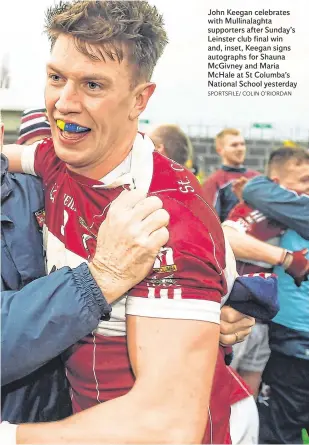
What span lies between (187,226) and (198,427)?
12.1 inches

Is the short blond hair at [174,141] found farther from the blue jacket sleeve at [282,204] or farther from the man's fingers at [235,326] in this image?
the man's fingers at [235,326]

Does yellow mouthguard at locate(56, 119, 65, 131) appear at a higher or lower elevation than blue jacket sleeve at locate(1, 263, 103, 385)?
higher

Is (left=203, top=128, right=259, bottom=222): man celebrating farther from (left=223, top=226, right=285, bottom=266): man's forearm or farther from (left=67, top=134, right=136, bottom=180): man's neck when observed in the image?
(left=67, top=134, right=136, bottom=180): man's neck

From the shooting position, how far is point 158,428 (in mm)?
943

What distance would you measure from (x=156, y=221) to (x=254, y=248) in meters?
0.67

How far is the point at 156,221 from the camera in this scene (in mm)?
952

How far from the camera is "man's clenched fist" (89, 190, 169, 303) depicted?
954 millimetres

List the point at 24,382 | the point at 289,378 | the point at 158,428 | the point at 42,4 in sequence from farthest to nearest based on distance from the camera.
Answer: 1. the point at 289,378
2. the point at 42,4
3. the point at 24,382
4. the point at 158,428

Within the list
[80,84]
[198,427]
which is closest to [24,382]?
[198,427]

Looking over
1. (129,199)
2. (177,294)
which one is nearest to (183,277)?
(177,294)

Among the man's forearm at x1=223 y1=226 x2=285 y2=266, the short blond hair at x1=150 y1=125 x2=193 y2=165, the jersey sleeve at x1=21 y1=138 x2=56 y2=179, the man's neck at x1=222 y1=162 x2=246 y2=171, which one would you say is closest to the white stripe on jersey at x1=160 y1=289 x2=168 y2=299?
the jersey sleeve at x1=21 y1=138 x2=56 y2=179

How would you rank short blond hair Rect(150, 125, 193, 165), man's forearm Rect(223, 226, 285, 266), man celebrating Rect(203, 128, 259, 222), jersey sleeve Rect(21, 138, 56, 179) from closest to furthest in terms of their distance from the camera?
jersey sleeve Rect(21, 138, 56, 179) < short blond hair Rect(150, 125, 193, 165) < man's forearm Rect(223, 226, 285, 266) < man celebrating Rect(203, 128, 259, 222)

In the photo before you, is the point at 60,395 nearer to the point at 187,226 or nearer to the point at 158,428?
the point at 158,428

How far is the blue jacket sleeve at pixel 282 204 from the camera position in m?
1.58
